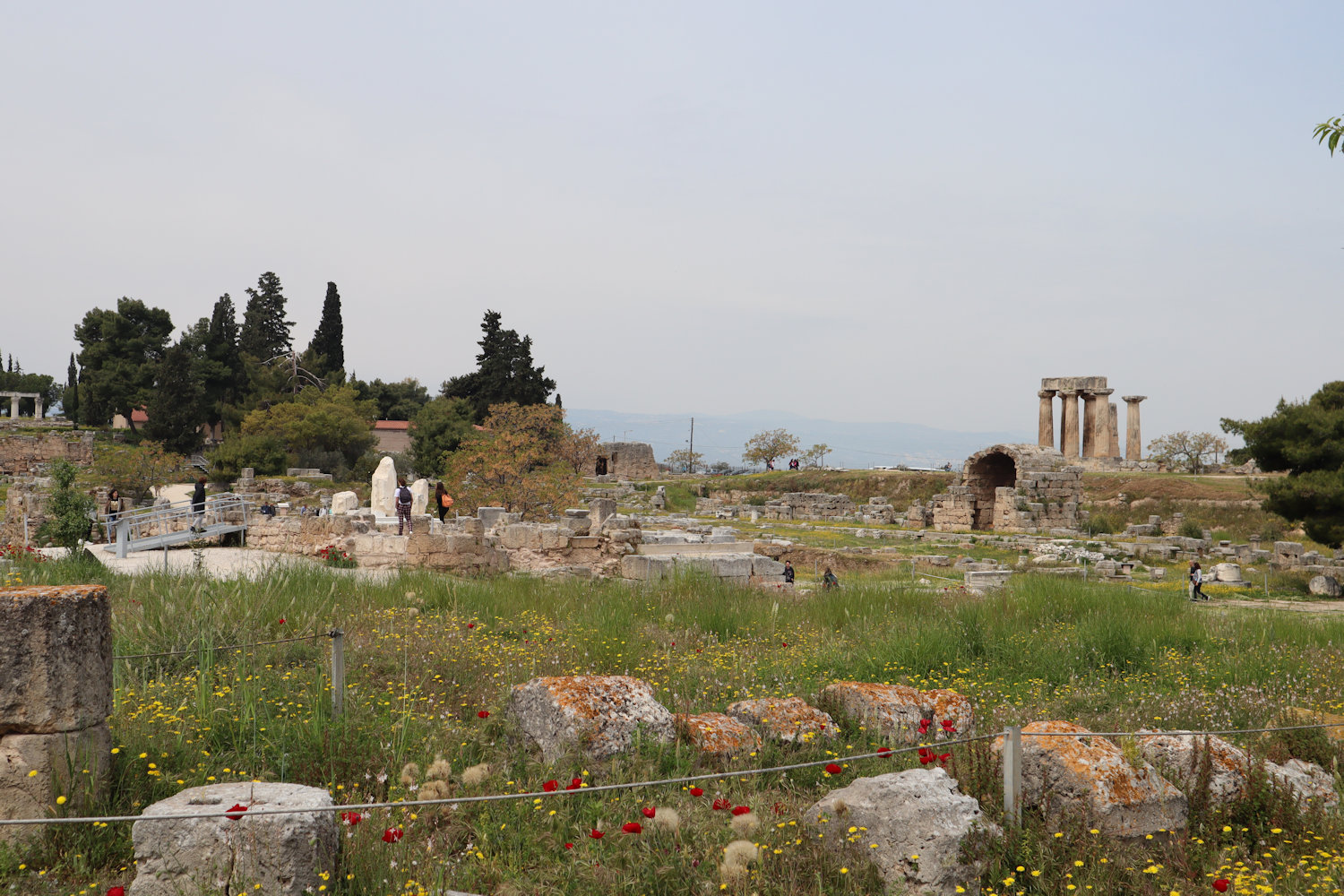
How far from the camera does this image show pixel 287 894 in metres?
3.67

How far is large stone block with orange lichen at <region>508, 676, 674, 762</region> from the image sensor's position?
5.05m

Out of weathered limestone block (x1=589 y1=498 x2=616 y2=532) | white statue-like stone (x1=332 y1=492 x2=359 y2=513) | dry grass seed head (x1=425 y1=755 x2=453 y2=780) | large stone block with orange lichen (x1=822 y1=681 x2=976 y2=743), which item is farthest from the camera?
white statue-like stone (x1=332 y1=492 x2=359 y2=513)

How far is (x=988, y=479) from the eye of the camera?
38.0 metres

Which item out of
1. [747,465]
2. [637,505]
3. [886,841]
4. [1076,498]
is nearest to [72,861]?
[886,841]

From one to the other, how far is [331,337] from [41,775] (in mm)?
65669

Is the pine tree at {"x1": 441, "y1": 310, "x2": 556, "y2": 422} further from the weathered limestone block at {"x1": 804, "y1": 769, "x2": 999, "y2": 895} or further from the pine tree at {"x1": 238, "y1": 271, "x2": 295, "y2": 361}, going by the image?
the weathered limestone block at {"x1": 804, "y1": 769, "x2": 999, "y2": 895}

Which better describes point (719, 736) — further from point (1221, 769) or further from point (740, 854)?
point (1221, 769)

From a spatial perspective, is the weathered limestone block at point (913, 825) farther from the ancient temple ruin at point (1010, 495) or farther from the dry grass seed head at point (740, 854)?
the ancient temple ruin at point (1010, 495)

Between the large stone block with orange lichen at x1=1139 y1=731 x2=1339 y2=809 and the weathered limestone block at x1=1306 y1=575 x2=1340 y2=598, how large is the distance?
15.5 metres

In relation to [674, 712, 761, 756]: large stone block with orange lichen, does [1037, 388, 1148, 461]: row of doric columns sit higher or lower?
higher

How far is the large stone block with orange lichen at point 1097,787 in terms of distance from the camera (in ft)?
14.4

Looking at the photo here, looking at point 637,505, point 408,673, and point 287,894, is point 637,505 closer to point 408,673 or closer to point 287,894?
point 408,673

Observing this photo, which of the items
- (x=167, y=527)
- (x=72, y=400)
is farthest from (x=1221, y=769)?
(x=72, y=400)

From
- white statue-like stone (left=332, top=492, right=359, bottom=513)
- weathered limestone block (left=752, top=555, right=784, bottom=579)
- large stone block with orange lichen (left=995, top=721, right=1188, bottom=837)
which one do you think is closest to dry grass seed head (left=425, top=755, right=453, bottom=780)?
large stone block with orange lichen (left=995, top=721, right=1188, bottom=837)
